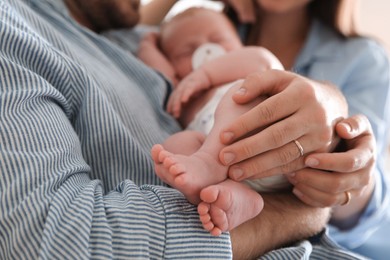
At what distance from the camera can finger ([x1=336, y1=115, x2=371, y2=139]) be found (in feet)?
2.42

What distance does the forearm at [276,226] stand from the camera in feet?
2.37

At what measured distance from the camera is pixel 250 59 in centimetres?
96

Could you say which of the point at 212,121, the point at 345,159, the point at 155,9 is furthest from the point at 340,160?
the point at 155,9

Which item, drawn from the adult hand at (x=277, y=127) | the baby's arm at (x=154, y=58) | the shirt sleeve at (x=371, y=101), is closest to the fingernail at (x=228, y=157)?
the adult hand at (x=277, y=127)

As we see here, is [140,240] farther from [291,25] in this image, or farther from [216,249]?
[291,25]

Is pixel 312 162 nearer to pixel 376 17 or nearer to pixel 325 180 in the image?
pixel 325 180

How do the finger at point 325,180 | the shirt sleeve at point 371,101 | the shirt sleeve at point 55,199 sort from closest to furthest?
the shirt sleeve at point 55,199
the finger at point 325,180
the shirt sleeve at point 371,101

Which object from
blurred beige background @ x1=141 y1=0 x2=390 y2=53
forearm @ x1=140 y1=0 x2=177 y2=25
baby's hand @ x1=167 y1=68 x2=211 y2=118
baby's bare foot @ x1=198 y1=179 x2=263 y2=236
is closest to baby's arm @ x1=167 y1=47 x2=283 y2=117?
baby's hand @ x1=167 y1=68 x2=211 y2=118

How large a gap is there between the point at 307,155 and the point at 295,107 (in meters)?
0.09

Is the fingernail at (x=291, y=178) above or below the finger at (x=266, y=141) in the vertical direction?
below

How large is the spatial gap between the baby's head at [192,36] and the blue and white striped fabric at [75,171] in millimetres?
389

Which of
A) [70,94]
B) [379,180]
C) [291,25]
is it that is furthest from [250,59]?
[291,25]

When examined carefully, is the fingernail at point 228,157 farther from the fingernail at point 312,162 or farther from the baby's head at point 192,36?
the baby's head at point 192,36

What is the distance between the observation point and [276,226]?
797mm
